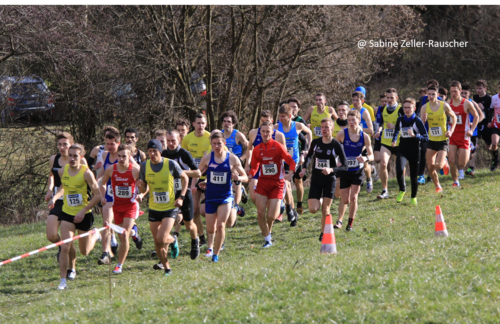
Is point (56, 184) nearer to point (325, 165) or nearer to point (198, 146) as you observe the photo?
point (198, 146)

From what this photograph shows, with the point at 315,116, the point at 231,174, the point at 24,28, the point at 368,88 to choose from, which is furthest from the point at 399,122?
the point at 368,88

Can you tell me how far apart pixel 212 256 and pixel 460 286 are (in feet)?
13.7

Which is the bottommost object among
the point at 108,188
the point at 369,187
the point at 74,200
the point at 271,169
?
the point at 369,187

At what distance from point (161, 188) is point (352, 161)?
3.55 meters

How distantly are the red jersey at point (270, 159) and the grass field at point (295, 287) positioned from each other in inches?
52.9

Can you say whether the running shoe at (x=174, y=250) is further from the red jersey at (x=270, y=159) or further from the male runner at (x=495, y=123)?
the male runner at (x=495, y=123)

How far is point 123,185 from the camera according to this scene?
880 cm

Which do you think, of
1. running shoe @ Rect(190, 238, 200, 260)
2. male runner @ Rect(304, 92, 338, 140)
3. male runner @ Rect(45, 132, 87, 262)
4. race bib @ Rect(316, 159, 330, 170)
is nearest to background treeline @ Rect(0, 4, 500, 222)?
male runner @ Rect(304, 92, 338, 140)

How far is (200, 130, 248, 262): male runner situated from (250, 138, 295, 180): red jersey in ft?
2.05

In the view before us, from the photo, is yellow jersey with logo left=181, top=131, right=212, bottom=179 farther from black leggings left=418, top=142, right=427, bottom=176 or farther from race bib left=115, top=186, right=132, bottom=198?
black leggings left=418, top=142, right=427, bottom=176

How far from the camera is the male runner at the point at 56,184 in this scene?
28.3ft

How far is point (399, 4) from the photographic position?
2180 cm

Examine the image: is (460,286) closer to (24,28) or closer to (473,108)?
(473,108)

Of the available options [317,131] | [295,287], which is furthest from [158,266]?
[317,131]
